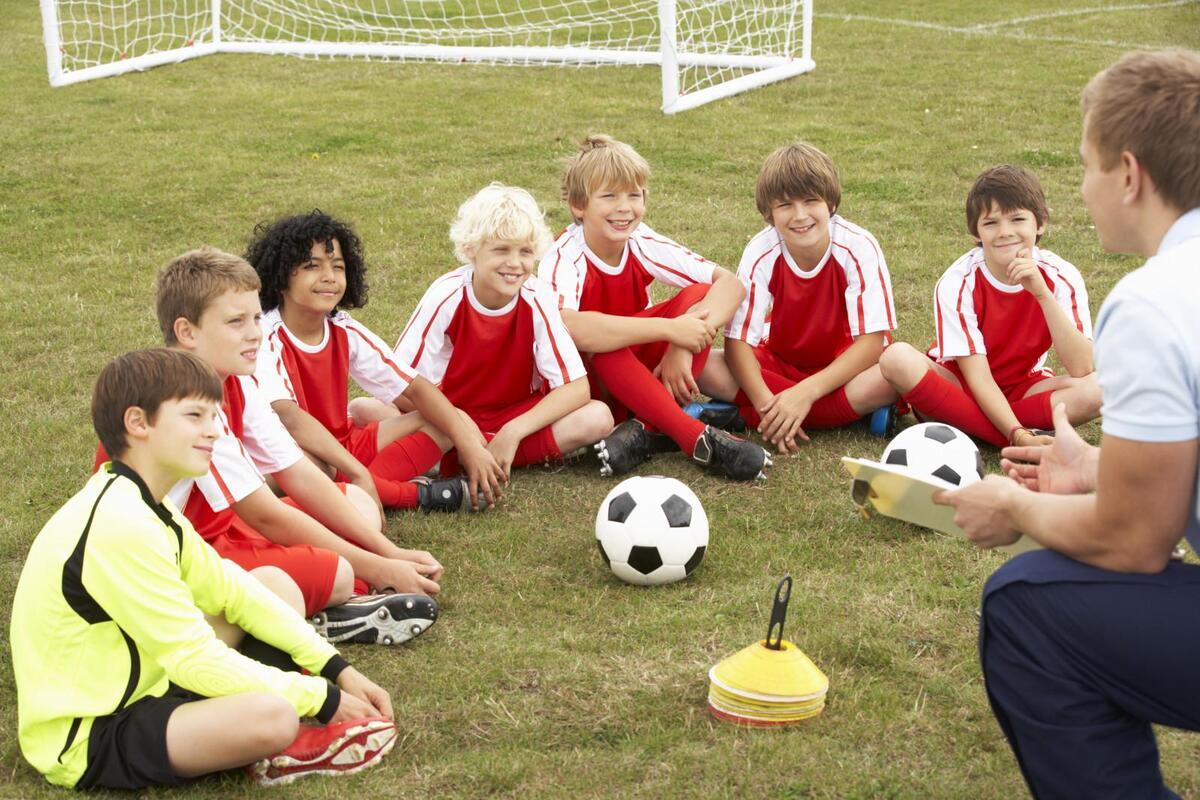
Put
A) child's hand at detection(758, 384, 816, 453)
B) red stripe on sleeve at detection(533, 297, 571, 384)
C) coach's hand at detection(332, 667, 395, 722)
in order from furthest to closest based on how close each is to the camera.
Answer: child's hand at detection(758, 384, 816, 453), red stripe on sleeve at detection(533, 297, 571, 384), coach's hand at detection(332, 667, 395, 722)

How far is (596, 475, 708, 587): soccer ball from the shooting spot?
4.10 meters

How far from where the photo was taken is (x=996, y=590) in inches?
102

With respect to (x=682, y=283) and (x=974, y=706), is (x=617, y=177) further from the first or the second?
(x=974, y=706)

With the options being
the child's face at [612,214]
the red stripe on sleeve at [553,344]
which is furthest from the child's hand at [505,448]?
the child's face at [612,214]

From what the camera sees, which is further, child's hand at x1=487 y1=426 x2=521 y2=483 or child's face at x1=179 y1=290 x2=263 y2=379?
child's hand at x1=487 y1=426 x2=521 y2=483

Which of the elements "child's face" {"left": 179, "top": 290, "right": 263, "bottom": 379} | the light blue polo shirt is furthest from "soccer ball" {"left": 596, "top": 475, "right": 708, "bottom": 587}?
the light blue polo shirt

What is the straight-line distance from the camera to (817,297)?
5508 mm

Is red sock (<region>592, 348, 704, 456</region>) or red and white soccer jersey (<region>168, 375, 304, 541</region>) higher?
red and white soccer jersey (<region>168, 375, 304, 541</region>)

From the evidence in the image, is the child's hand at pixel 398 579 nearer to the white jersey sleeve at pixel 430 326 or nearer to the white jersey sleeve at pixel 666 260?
the white jersey sleeve at pixel 430 326

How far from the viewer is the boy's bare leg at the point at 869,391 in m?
5.33

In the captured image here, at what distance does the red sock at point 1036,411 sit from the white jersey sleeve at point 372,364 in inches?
91.2

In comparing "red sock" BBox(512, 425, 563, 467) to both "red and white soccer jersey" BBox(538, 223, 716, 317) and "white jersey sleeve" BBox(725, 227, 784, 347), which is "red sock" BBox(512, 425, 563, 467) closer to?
"red and white soccer jersey" BBox(538, 223, 716, 317)

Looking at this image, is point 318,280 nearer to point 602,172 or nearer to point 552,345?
point 552,345

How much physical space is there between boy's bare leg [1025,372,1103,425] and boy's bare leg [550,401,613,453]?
66.5 inches
